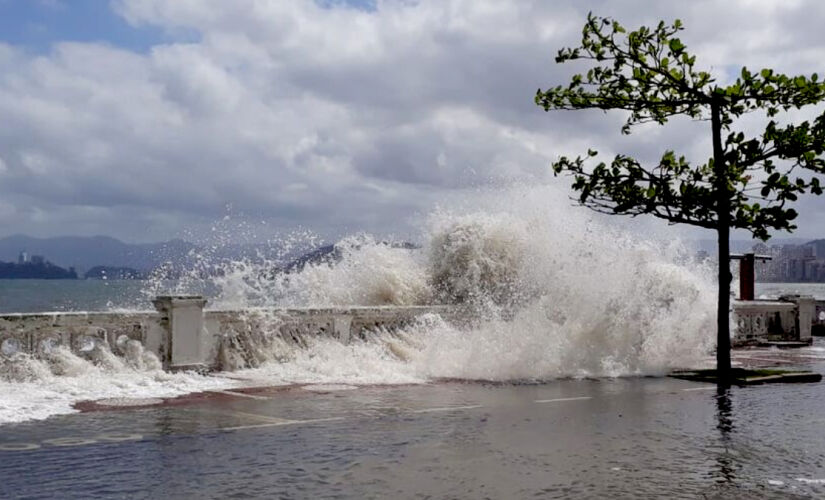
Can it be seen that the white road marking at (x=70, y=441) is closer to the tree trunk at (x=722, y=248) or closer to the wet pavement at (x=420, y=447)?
the wet pavement at (x=420, y=447)

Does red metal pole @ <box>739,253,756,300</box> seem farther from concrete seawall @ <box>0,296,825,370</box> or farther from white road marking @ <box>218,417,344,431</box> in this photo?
white road marking @ <box>218,417,344,431</box>

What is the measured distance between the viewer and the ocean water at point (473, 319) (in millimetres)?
12711

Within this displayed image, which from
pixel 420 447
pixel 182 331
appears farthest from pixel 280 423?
pixel 182 331

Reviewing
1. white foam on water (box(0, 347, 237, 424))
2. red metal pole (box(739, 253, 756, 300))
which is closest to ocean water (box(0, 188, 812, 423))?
white foam on water (box(0, 347, 237, 424))

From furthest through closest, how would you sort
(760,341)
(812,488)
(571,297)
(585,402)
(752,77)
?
(760,341) < (571,297) < (752,77) < (585,402) < (812,488)

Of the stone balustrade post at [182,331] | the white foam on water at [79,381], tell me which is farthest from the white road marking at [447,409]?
the stone balustrade post at [182,331]

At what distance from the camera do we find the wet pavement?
7285 millimetres

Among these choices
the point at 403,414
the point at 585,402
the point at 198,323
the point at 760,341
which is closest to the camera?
the point at 403,414

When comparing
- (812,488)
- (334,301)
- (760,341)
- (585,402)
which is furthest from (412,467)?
(760,341)

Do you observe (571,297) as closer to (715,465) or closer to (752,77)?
(752,77)

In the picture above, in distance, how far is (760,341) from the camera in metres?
24.6

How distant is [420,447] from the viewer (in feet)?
29.3

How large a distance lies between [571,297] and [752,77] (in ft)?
17.4

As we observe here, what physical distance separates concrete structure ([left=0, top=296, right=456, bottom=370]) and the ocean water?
0.52ft
